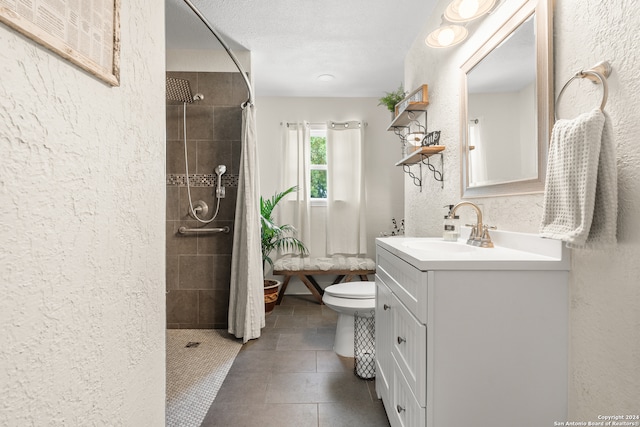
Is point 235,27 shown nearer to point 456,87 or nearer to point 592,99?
point 456,87

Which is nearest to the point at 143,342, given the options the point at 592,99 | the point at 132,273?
the point at 132,273

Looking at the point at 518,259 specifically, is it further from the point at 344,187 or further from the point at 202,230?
the point at 344,187

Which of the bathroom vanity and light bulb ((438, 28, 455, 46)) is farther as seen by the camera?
light bulb ((438, 28, 455, 46))

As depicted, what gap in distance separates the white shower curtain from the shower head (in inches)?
17.9

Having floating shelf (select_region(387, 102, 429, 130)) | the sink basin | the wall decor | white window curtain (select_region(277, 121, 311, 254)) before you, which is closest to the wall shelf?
floating shelf (select_region(387, 102, 429, 130))

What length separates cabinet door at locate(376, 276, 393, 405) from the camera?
1480mm

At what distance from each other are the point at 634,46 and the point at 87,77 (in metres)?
1.25

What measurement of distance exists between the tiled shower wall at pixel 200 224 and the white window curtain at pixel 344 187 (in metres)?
1.33

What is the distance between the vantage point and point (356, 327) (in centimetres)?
216

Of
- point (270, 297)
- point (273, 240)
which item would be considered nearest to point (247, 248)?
point (270, 297)

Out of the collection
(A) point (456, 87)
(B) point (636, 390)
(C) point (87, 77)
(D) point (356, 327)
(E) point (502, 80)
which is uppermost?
(A) point (456, 87)

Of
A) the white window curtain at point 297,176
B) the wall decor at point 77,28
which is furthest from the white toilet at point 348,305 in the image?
the wall decor at point 77,28

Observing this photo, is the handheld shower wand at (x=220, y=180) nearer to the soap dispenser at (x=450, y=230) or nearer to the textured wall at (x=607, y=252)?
the soap dispenser at (x=450, y=230)

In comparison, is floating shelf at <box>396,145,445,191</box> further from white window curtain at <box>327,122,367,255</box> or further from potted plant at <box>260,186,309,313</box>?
potted plant at <box>260,186,309,313</box>
